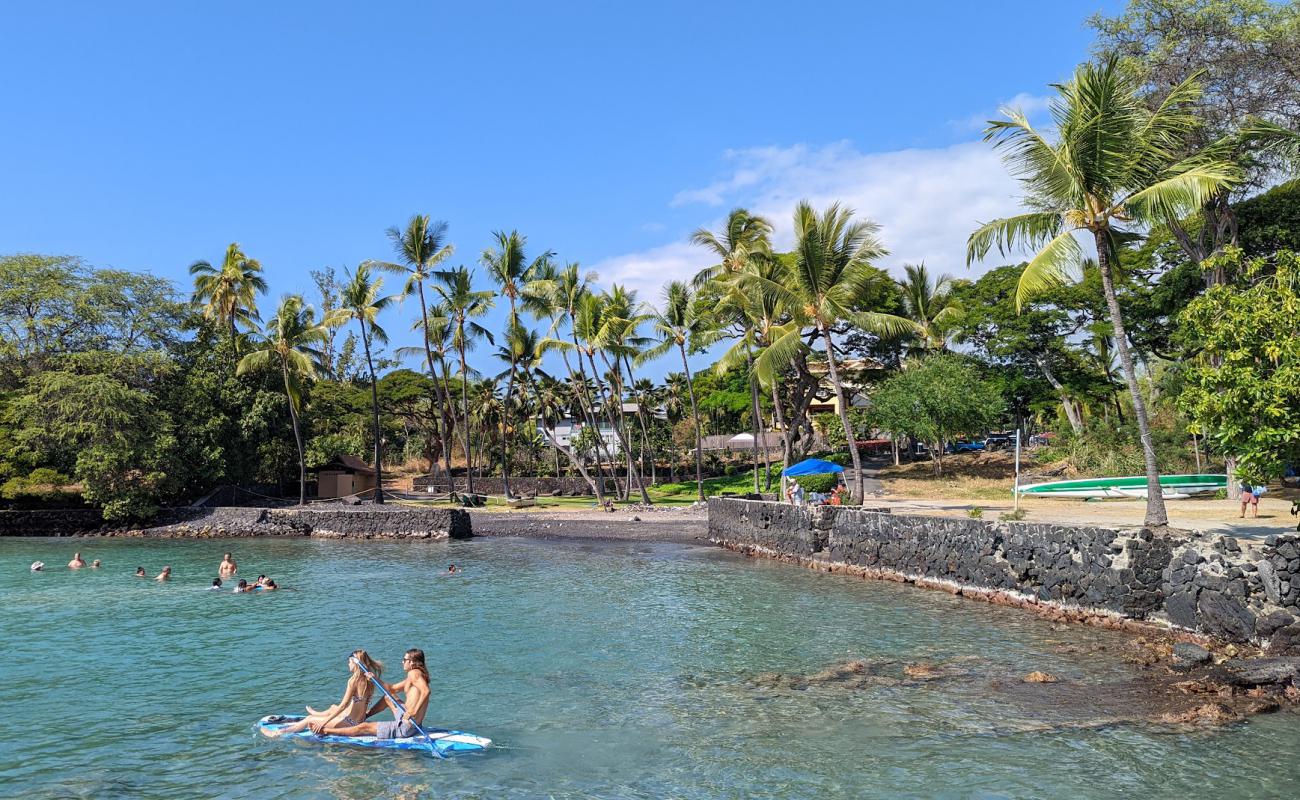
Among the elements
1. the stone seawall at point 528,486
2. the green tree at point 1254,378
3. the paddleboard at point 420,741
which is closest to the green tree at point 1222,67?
the green tree at point 1254,378

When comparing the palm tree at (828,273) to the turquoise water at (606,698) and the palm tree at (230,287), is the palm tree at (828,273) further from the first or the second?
the palm tree at (230,287)

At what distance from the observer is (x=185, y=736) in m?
10.6

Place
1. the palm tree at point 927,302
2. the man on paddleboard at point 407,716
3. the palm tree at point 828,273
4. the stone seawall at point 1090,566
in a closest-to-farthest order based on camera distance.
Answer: the man on paddleboard at point 407,716 → the stone seawall at point 1090,566 → the palm tree at point 828,273 → the palm tree at point 927,302

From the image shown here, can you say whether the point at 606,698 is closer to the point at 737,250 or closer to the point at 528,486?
the point at 737,250

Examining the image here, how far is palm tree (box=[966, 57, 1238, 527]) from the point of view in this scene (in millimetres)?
16188

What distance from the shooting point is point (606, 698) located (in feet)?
40.2

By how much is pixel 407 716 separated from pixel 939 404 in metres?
34.8

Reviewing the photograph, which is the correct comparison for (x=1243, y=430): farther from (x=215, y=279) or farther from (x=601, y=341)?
(x=215, y=279)

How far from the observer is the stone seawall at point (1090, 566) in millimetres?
13602

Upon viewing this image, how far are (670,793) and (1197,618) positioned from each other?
11.1m

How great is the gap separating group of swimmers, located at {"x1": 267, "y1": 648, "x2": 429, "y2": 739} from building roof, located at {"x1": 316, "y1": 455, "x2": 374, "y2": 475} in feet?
140

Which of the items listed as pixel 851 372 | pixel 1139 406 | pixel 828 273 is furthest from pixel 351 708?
pixel 851 372

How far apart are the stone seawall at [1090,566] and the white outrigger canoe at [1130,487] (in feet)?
33.1

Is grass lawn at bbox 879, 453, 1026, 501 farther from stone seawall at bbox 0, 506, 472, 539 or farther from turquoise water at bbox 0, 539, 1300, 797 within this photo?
stone seawall at bbox 0, 506, 472, 539
